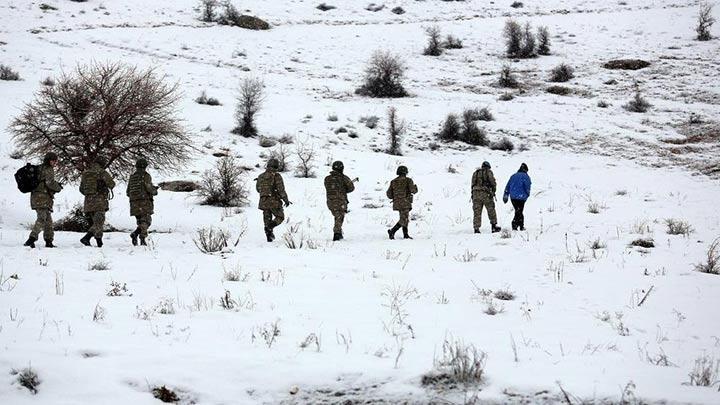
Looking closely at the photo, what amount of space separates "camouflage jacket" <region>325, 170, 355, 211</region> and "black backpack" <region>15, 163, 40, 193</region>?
5.46m

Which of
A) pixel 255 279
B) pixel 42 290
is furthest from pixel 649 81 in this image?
pixel 42 290

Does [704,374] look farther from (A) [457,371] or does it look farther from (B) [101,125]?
(B) [101,125]

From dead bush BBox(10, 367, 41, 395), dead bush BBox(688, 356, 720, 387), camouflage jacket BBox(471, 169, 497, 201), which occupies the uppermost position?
camouflage jacket BBox(471, 169, 497, 201)

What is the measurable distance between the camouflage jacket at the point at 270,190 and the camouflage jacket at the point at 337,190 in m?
0.99

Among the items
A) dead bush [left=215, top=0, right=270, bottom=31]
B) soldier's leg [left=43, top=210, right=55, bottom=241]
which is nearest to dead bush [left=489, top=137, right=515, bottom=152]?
soldier's leg [left=43, top=210, right=55, bottom=241]

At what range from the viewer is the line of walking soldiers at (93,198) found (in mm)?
8984

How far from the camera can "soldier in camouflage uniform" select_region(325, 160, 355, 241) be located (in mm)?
11023

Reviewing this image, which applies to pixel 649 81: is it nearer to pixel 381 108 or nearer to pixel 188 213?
pixel 381 108

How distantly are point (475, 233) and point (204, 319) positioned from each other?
310 inches

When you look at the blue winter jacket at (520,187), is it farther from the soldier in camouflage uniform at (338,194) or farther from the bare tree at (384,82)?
the bare tree at (384,82)

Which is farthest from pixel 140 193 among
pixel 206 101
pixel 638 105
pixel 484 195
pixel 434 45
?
pixel 434 45

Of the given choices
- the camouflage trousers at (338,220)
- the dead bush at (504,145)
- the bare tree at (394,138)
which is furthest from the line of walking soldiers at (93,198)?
the dead bush at (504,145)

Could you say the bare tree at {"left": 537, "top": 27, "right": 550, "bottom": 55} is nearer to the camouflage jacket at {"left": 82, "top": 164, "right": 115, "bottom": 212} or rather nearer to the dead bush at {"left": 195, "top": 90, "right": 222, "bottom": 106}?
the dead bush at {"left": 195, "top": 90, "right": 222, "bottom": 106}

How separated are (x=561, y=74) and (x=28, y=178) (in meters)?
29.7
